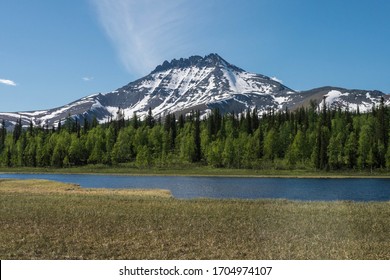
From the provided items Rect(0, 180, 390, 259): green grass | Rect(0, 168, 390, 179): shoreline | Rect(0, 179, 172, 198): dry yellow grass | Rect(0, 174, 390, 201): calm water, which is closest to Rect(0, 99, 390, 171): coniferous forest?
Rect(0, 168, 390, 179): shoreline

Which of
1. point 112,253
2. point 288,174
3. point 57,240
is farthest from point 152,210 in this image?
point 288,174

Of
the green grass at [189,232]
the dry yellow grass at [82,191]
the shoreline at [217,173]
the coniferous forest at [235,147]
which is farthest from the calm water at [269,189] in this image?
the coniferous forest at [235,147]

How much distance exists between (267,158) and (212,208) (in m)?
128

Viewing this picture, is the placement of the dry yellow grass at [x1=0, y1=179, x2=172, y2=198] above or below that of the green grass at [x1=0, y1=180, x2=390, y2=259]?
below

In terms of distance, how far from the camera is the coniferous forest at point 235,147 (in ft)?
482

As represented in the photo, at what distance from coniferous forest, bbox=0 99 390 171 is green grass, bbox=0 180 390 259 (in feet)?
376

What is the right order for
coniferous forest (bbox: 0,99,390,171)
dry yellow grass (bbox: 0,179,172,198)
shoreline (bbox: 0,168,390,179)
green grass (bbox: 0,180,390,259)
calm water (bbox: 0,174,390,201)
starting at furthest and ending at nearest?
coniferous forest (bbox: 0,99,390,171) → shoreline (bbox: 0,168,390,179) → calm water (bbox: 0,174,390,201) → dry yellow grass (bbox: 0,179,172,198) → green grass (bbox: 0,180,390,259)

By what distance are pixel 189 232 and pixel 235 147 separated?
132310 millimetres

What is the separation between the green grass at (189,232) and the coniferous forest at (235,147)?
376ft

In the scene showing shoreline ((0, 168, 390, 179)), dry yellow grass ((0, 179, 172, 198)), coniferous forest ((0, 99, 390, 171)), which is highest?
coniferous forest ((0, 99, 390, 171))

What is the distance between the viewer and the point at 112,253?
60.8 feet

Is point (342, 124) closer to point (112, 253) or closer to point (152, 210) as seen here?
point (152, 210)

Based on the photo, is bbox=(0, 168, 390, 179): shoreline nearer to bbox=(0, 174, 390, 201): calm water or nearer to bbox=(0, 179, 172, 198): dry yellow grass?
bbox=(0, 174, 390, 201): calm water

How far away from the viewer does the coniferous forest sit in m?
147
